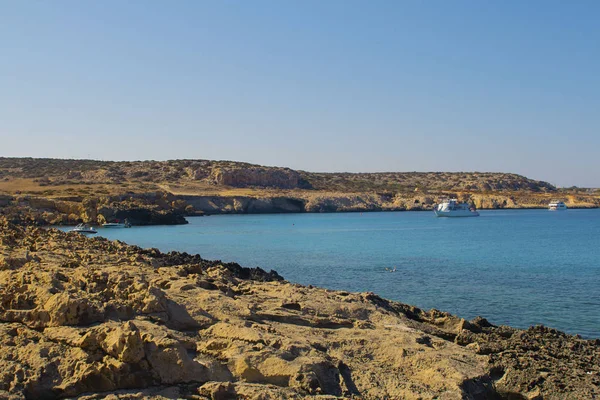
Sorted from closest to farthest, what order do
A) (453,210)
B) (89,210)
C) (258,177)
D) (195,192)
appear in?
1. (89,210)
2. (453,210)
3. (195,192)
4. (258,177)

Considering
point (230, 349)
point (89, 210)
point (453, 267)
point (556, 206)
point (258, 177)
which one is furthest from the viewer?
point (556, 206)

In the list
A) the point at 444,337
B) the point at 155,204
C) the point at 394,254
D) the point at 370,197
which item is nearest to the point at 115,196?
the point at 155,204

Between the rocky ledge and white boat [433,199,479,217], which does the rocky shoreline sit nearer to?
white boat [433,199,479,217]

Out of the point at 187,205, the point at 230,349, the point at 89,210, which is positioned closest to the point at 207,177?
the point at 187,205

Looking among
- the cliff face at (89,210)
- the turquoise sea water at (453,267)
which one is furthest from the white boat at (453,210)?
the cliff face at (89,210)

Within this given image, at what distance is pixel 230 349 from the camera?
751 centimetres

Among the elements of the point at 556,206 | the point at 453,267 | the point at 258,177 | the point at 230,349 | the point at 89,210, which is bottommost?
the point at 453,267

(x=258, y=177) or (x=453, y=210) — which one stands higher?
(x=258, y=177)

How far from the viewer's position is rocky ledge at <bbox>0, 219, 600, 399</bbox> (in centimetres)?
642

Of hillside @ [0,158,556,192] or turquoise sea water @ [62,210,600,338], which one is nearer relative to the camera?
turquoise sea water @ [62,210,600,338]

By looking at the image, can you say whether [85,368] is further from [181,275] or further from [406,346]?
[181,275]

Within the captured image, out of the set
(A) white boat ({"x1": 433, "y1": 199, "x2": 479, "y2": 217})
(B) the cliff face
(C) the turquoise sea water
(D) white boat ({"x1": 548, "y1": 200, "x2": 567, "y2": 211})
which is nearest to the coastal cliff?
(B) the cliff face

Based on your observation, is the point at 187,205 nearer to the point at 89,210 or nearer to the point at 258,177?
the point at 89,210

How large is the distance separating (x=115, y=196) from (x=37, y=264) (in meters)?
64.6
